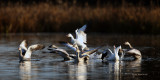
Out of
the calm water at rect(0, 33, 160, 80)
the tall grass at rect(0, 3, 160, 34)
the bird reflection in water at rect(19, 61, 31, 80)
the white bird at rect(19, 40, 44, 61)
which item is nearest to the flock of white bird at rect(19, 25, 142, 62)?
the white bird at rect(19, 40, 44, 61)

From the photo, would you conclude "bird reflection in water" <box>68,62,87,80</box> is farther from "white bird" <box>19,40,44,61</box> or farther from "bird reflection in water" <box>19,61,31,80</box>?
"white bird" <box>19,40,44,61</box>

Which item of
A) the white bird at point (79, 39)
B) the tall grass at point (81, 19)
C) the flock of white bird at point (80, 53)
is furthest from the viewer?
the tall grass at point (81, 19)

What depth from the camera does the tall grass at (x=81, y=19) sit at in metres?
27.7

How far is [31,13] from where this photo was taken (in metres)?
31.5

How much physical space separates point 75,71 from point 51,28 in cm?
1944

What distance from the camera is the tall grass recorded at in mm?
27739

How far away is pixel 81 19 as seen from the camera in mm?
30250

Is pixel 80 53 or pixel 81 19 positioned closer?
pixel 80 53

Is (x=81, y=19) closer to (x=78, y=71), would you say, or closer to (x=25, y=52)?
(x=25, y=52)

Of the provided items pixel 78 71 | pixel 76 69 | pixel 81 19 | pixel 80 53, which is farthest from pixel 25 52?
pixel 81 19

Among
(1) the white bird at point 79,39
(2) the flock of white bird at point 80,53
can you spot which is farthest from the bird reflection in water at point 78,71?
(1) the white bird at point 79,39

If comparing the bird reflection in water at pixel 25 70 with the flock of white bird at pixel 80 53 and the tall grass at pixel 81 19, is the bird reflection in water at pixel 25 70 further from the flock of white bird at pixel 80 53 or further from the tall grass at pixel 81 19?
the tall grass at pixel 81 19

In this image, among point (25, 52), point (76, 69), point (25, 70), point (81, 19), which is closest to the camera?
point (25, 70)

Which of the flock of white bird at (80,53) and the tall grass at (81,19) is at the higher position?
the tall grass at (81,19)
